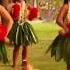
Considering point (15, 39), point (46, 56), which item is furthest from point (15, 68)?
point (46, 56)

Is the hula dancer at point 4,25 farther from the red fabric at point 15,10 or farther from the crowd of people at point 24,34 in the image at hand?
the red fabric at point 15,10

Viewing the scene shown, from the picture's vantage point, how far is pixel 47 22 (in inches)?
710

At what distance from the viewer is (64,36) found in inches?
173

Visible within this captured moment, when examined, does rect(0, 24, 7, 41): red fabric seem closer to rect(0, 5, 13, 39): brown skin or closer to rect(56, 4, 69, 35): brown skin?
rect(0, 5, 13, 39): brown skin

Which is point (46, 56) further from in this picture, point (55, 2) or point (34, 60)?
point (55, 2)

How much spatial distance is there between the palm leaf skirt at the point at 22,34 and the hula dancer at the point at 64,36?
2.20 meters

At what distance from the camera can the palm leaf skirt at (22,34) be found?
6777 millimetres

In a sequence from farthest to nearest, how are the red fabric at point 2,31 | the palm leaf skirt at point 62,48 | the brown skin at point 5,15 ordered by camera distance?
the palm leaf skirt at point 62,48 → the red fabric at point 2,31 → the brown skin at point 5,15

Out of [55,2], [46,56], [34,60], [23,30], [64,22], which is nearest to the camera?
[64,22]

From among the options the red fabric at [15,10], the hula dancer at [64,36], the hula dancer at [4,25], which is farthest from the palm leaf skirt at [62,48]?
the red fabric at [15,10]

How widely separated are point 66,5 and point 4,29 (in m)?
0.68

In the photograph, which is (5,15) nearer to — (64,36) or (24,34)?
(64,36)

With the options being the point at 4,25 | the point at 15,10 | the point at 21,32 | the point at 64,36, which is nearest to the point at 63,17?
the point at 64,36

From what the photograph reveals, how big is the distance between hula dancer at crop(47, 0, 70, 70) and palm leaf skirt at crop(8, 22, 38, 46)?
7.20ft
